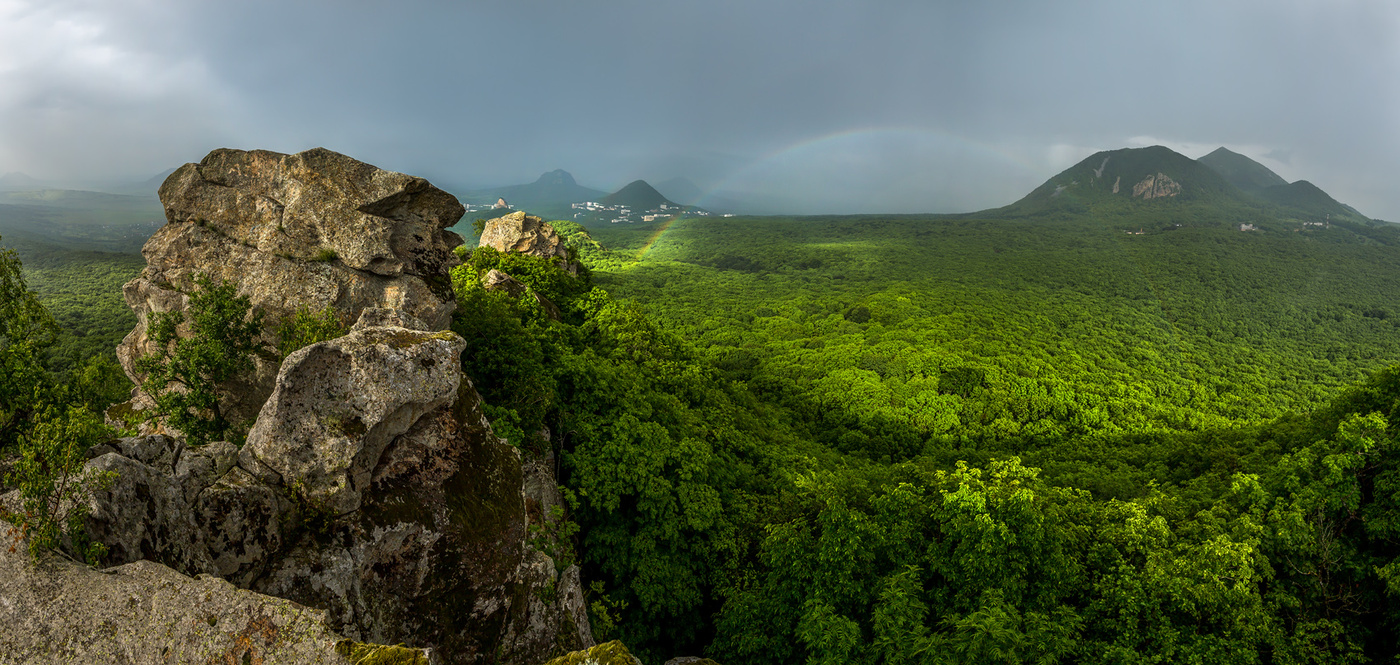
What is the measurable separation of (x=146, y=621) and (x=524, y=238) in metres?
55.7

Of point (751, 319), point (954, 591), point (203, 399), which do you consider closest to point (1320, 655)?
point (954, 591)

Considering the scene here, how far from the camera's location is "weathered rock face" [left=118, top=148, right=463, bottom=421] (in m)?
19.8

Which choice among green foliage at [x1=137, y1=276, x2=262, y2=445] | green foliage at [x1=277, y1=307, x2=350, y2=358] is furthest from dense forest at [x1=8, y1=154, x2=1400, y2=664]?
green foliage at [x1=277, y1=307, x2=350, y2=358]

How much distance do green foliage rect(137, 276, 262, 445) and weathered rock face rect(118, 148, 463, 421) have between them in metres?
2.87

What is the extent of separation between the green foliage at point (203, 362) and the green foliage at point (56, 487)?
7.35 meters

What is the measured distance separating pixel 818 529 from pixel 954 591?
522 centimetres

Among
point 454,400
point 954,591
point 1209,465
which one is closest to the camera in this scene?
point 454,400

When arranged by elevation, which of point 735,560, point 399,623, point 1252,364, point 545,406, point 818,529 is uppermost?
point 545,406

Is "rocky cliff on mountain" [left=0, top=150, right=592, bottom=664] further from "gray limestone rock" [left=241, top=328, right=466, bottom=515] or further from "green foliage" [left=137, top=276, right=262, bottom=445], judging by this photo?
"green foliage" [left=137, top=276, right=262, bottom=445]

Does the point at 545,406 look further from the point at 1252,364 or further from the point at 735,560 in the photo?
the point at 1252,364

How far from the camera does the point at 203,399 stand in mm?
15055

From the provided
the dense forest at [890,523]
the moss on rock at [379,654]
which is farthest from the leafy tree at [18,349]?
the moss on rock at [379,654]

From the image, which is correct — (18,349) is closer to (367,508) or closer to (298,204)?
(367,508)

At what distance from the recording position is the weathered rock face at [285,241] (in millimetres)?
19812
